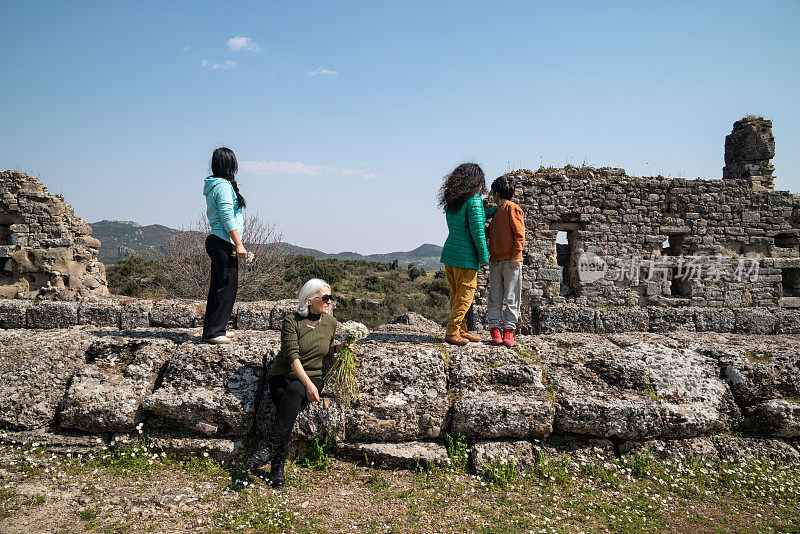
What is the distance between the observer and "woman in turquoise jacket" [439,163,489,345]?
459 cm

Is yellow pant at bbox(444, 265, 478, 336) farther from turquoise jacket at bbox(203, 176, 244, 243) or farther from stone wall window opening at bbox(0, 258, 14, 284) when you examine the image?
stone wall window opening at bbox(0, 258, 14, 284)

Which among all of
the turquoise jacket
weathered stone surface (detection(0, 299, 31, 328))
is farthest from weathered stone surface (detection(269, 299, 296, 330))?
weathered stone surface (detection(0, 299, 31, 328))

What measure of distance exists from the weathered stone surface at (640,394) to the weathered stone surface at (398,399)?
46.0 inches

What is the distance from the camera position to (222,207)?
14.4 feet

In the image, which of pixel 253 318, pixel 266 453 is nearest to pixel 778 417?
pixel 266 453

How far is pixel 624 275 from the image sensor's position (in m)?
9.28

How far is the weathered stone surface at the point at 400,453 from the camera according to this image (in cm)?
392

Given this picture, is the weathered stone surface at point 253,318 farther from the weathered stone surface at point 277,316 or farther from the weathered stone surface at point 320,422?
the weathered stone surface at point 320,422

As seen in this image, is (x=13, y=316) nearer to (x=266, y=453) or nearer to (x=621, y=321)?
(x=266, y=453)

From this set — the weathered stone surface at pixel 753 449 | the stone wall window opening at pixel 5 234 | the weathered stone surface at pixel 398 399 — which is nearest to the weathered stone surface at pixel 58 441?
the weathered stone surface at pixel 398 399

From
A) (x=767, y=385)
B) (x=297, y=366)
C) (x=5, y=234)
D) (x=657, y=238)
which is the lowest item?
(x=767, y=385)

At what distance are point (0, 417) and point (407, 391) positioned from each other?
3.77m

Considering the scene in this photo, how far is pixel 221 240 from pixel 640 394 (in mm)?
4457

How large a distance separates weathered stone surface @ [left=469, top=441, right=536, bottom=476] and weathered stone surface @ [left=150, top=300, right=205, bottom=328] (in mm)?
4138
